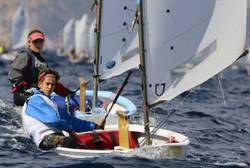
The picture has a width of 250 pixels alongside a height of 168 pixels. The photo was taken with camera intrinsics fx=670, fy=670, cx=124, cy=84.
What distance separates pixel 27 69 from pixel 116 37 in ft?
7.60

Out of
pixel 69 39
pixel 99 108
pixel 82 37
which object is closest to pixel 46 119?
pixel 99 108

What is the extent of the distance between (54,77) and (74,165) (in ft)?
5.26

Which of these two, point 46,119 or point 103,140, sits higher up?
point 46,119

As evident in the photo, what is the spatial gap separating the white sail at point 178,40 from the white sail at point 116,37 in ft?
13.2

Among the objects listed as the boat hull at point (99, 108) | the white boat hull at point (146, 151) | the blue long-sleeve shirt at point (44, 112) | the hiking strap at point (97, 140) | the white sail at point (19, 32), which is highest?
the white sail at point (19, 32)

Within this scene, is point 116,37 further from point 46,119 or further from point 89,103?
point 46,119

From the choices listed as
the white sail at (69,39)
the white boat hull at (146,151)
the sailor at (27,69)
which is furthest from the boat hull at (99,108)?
the white sail at (69,39)

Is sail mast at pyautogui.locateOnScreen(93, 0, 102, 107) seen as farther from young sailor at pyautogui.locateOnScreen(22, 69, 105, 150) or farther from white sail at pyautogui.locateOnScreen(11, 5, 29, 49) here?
white sail at pyautogui.locateOnScreen(11, 5, 29, 49)

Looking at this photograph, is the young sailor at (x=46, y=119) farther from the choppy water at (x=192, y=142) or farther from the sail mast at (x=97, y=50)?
the sail mast at (x=97, y=50)

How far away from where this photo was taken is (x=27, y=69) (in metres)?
14.6

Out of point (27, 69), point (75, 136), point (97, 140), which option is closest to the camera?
point (75, 136)

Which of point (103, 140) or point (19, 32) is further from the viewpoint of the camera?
point (19, 32)

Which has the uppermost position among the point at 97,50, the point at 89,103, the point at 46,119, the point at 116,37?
the point at 116,37

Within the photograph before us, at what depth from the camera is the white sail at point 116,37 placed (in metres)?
14.9
